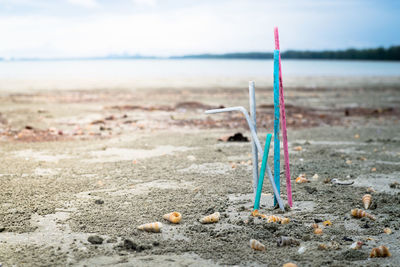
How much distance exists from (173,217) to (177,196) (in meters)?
0.93

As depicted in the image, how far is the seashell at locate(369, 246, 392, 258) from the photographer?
10.5 ft

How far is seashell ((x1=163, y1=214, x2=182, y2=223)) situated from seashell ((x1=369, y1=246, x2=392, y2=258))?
1766mm

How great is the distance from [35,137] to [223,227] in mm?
6937

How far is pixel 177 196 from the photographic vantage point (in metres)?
4.95

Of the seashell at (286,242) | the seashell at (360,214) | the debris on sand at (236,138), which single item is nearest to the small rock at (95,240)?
the seashell at (286,242)

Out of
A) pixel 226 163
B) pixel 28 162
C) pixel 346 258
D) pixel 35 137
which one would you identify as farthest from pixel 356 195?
pixel 35 137

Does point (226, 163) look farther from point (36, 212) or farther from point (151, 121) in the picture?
point (151, 121)

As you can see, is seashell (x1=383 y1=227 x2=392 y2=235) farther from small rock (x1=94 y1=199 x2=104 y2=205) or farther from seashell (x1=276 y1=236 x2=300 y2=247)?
small rock (x1=94 y1=199 x2=104 y2=205)

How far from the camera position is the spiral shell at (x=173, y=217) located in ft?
13.2

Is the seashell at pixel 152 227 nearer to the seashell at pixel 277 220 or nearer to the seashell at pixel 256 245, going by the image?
the seashell at pixel 256 245

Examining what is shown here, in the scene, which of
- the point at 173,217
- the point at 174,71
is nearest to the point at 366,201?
the point at 173,217

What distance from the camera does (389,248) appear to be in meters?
3.40

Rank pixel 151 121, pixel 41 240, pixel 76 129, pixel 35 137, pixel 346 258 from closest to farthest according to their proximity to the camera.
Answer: pixel 346 258, pixel 41 240, pixel 35 137, pixel 76 129, pixel 151 121

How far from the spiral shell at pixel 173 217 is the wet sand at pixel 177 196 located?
2.4 inches
